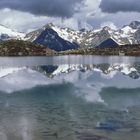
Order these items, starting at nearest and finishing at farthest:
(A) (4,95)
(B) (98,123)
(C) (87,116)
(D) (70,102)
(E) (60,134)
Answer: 1. (E) (60,134)
2. (B) (98,123)
3. (C) (87,116)
4. (D) (70,102)
5. (A) (4,95)

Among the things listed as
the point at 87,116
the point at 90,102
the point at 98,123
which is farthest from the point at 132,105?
the point at 98,123

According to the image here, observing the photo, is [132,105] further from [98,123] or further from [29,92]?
[29,92]

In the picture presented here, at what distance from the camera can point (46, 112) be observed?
191 ft

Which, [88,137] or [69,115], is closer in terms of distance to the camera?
[88,137]

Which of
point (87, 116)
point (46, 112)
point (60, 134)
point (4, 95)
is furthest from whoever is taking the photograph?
point (4, 95)

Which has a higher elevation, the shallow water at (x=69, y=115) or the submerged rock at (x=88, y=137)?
the submerged rock at (x=88, y=137)

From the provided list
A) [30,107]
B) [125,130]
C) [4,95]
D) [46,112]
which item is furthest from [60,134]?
[4,95]

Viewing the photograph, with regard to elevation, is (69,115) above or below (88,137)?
below

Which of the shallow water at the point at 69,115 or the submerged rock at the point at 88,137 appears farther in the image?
the shallow water at the point at 69,115

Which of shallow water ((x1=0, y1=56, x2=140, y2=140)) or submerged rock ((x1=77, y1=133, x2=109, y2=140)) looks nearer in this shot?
submerged rock ((x1=77, y1=133, x2=109, y2=140))

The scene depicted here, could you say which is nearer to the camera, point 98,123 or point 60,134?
point 60,134

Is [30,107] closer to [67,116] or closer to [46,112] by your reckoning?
[46,112]

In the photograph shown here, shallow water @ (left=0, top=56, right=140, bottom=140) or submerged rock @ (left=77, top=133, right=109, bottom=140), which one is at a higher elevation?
submerged rock @ (left=77, top=133, right=109, bottom=140)

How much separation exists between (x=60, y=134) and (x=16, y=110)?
1759 cm
